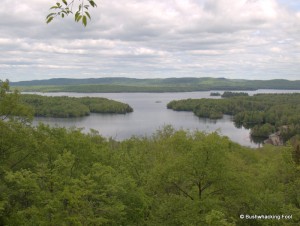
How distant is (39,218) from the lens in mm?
12016

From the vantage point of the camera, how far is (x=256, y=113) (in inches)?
4916

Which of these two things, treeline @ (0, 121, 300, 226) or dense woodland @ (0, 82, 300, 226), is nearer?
treeline @ (0, 121, 300, 226)

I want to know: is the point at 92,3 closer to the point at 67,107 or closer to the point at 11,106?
the point at 11,106

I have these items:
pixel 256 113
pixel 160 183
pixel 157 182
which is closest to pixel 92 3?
pixel 157 182

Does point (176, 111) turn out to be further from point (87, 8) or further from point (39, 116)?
point (87, 8)

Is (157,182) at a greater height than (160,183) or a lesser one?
greater

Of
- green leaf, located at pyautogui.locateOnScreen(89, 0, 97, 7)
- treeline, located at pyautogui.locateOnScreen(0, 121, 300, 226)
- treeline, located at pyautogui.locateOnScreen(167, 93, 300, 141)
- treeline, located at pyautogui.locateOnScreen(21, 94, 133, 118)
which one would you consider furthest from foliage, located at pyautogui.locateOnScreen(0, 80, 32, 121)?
treeline, located at pyautogui.locateOnScreen(21, 94, 133, 118)

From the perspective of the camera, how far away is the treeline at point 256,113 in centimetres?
9794

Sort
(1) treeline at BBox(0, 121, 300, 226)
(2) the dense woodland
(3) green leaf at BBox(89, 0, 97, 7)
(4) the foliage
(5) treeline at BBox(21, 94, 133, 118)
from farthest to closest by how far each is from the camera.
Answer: (5) treeline at BBox(21, 94, 133, 118) < (4) the foliage < (2) the dense woodland < (1) treeline at BBox(0, 121, 300, 226) < (3) green leaf at BBox(89, 0, 97, 7)

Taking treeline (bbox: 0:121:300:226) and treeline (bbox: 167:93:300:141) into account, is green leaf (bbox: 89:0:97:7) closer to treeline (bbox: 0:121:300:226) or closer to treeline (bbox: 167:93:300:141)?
treeline (bbox: 0:121:300:226)

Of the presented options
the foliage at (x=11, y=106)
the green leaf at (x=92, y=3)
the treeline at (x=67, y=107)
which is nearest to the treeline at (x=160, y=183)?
the foliage at (x=11, y=106)

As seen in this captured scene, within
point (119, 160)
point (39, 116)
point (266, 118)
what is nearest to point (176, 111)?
point (266, 118)

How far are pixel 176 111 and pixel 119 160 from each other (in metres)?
127

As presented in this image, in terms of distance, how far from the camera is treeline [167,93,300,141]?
97938 millimetres
